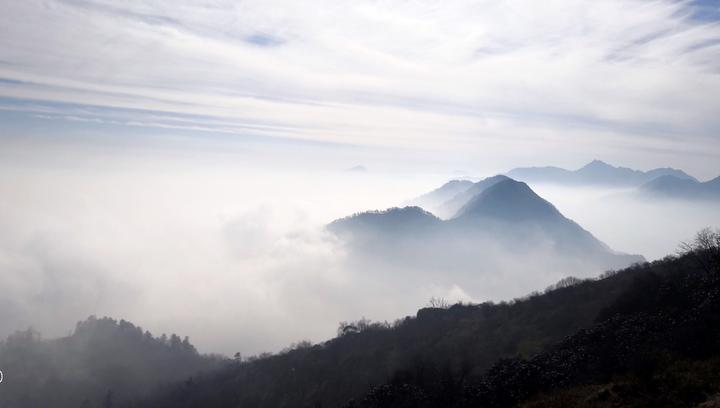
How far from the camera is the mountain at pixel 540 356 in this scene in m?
32.4

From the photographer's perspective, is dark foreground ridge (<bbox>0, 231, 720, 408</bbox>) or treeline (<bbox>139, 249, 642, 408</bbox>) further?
treeline (<bbox>139, 249, 642, 408</bbox>)

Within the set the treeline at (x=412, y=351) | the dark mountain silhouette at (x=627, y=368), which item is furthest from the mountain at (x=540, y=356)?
the treeline at (x=412, y=351)

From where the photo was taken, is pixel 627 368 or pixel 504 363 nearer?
pixel 627 368

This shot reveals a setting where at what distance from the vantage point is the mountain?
32.4 m

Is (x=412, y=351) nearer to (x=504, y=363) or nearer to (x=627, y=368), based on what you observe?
(x=504, y=363)

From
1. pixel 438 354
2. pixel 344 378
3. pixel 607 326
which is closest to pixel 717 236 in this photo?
pixel 607 326

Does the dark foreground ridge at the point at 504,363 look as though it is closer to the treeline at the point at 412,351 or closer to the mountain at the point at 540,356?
the mountain at the point at 540,356

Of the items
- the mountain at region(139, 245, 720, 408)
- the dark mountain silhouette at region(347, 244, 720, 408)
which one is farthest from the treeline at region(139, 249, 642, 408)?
the dark mountain silhouette at region(347, 244, 720, 408)

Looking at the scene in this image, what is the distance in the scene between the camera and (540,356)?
169ft

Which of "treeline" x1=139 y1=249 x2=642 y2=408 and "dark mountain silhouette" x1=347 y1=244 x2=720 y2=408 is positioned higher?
"dark mountain silhouette" x1=347 y1=244 x2=720 y2=408

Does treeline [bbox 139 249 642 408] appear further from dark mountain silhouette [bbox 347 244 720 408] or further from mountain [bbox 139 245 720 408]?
dark mountain silhouette [bbox 347 244 720 408]

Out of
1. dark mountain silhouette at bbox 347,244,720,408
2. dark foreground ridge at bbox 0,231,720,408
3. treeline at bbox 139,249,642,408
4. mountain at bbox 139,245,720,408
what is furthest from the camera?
treeline at bbox 139,249,642,408

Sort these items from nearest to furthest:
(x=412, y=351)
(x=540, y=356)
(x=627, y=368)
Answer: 1. (x=627, y=368)
2. (x=540, y=356)
3. (x=412, y=351)

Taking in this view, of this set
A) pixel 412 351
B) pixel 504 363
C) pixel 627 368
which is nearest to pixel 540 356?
pixel 504 363
